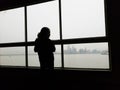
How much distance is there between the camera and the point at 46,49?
288 centimetres

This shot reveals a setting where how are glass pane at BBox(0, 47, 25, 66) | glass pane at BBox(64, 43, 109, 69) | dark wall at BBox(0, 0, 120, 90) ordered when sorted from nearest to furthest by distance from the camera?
1. dark wall at BBox(0, 0, 120, 90)
2. glass pane at BBox(64, 43, 109, 69)
3. glass pane at BBox(0, 47, 25, 66)

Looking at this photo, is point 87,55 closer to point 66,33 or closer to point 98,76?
point 98,76

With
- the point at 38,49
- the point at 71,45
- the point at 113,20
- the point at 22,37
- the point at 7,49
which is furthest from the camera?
the point at 7,49

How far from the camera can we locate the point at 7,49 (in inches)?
168

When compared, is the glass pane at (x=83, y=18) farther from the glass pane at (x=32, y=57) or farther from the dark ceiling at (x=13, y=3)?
the glass pane at (x=32, y=57)

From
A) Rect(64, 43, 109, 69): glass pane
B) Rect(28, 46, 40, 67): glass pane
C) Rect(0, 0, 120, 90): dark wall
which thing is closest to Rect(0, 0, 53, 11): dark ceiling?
Rect(28, 46, 40, 67): glass pane

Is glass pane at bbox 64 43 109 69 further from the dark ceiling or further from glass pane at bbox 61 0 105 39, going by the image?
the dark ceiling

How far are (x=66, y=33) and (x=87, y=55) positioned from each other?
578 millimetres

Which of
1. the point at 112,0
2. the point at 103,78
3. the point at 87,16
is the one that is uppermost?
the point at 112,0

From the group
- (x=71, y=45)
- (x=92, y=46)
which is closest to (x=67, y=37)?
(x=71, y=45)

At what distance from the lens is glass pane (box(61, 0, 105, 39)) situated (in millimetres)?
2980

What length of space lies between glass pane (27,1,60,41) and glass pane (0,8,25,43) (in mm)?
262

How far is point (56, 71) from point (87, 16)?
3.79ft

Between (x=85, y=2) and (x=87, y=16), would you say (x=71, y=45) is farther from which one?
(x=85, y=2)
